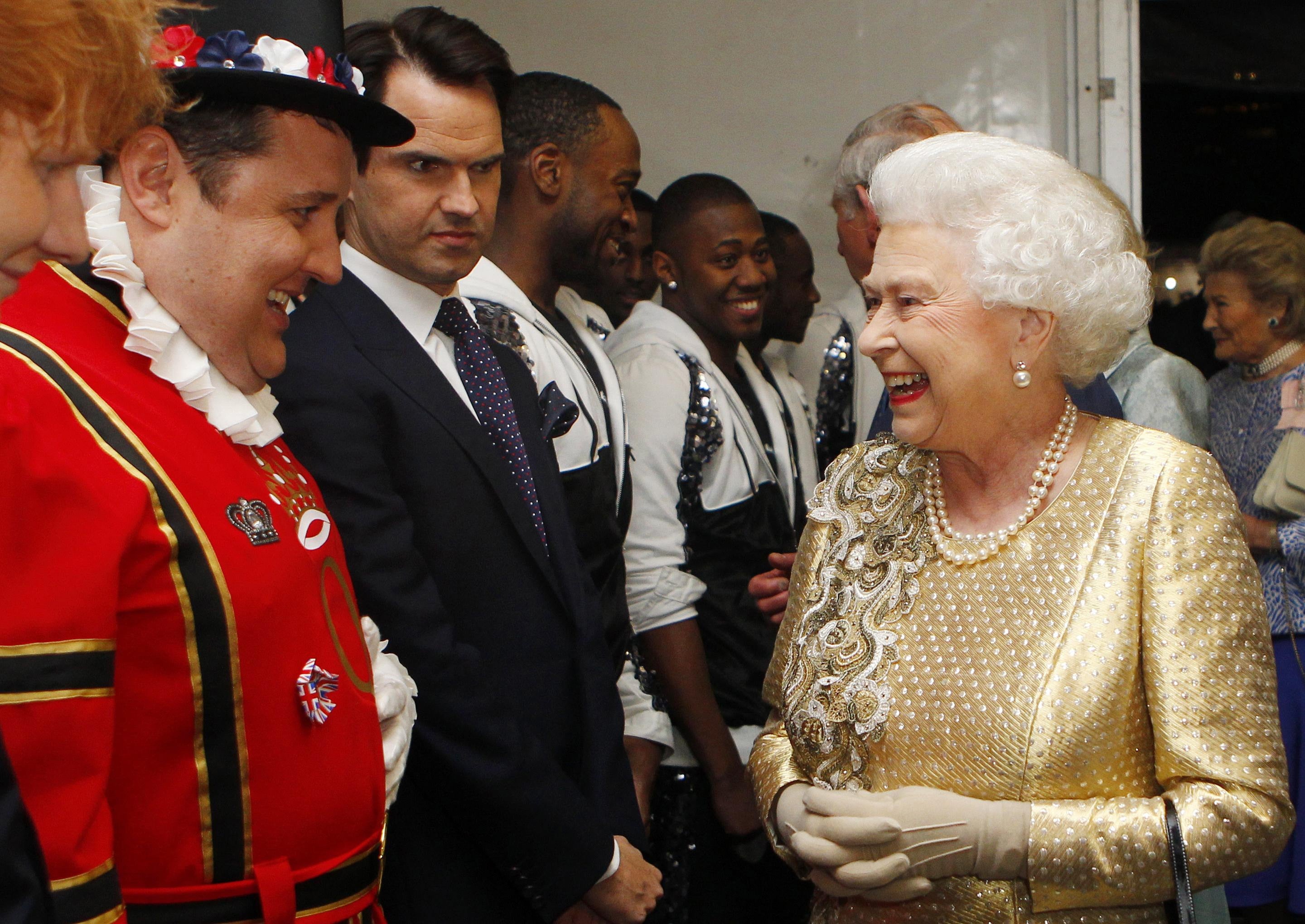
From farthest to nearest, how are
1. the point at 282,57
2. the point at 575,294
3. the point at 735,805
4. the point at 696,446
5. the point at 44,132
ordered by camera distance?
the point at 575,294, the point at 696,446, the point at 735,805, the point at 282,57, the point at 44,132

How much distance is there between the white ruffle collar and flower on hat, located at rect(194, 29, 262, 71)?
0.18 metres

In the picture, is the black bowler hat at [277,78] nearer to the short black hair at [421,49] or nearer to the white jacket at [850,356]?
the short black hair at [421,49]

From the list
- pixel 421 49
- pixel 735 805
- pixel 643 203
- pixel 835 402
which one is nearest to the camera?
pixel 421 49

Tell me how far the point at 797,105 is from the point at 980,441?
2885 millimetres

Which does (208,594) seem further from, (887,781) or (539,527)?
(887,781)

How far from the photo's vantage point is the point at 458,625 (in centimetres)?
174

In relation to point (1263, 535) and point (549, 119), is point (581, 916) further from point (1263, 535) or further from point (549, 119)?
point (1263, 535)

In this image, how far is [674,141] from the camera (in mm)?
4316

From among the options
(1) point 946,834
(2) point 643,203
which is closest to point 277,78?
(1) point 946,834

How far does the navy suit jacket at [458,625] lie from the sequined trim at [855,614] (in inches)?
12.8

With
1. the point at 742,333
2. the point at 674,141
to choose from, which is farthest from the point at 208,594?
the point at 674,141

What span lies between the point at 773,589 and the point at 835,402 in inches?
63.7

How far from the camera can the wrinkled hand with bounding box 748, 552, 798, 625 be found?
2355 mm

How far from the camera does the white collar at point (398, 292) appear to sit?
1873 millimetres
